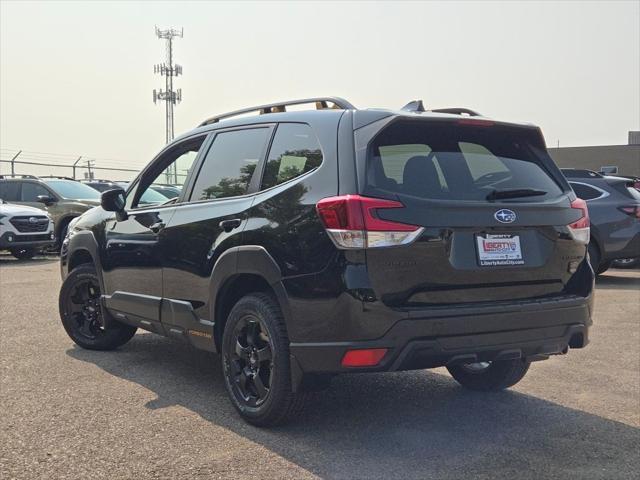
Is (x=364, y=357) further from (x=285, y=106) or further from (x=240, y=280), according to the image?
(x=285, y=106)

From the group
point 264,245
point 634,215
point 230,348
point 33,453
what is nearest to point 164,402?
point 230,348

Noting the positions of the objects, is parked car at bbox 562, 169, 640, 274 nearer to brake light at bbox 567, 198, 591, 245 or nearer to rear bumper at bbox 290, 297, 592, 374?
brake light at bbox 567, 198, 591, 245

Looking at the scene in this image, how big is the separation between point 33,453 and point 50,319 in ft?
14.1

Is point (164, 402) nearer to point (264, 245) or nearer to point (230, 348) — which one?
point (230, 348)

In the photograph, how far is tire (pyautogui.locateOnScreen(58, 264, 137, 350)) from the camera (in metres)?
6.39

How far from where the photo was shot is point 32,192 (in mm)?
17328

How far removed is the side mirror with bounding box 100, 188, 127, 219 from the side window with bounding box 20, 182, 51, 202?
40.4 feet

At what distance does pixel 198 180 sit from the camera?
517cm

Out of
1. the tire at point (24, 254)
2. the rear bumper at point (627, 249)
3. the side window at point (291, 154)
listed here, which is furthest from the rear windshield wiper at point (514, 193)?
the tire at point (24, 254)

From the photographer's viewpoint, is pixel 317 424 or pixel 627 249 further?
pixel 627 249

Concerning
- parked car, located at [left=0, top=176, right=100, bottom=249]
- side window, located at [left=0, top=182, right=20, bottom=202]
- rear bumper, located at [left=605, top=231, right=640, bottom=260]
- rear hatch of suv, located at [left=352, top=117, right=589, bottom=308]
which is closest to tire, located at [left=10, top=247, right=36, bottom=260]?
parked car, located at [left=0, top=176, right=100, bottom=249]

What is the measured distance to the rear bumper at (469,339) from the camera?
369 cm

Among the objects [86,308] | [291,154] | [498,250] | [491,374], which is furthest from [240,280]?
[86,308]

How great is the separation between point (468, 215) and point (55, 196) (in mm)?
14935
